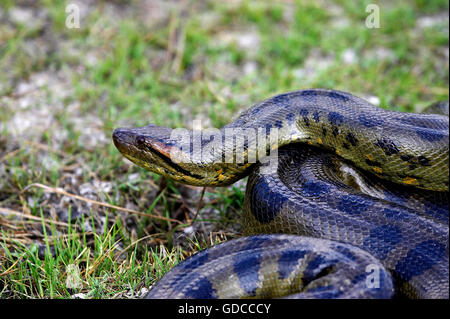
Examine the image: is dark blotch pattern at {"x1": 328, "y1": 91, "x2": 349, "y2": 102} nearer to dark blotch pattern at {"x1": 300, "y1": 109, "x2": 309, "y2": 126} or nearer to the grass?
dark blotch pattern at {"x1": 300, "y1": 109, "x2": 309, "y2": 126}

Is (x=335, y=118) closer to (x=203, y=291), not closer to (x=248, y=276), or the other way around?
(x=248, y=276)

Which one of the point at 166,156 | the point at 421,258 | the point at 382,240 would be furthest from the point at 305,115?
the point at 421,258

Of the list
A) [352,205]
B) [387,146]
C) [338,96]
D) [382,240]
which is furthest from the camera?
[338,96]

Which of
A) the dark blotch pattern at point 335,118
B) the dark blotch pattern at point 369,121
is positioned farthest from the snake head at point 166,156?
the dark blotch pattern at point 369,121

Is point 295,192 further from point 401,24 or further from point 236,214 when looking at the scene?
point 401,24

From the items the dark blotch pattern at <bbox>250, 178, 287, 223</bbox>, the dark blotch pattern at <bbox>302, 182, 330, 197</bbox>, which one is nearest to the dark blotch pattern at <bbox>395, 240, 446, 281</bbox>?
the dark blotch pattern at <bbox>302, 182, 330, 197</bbox>
